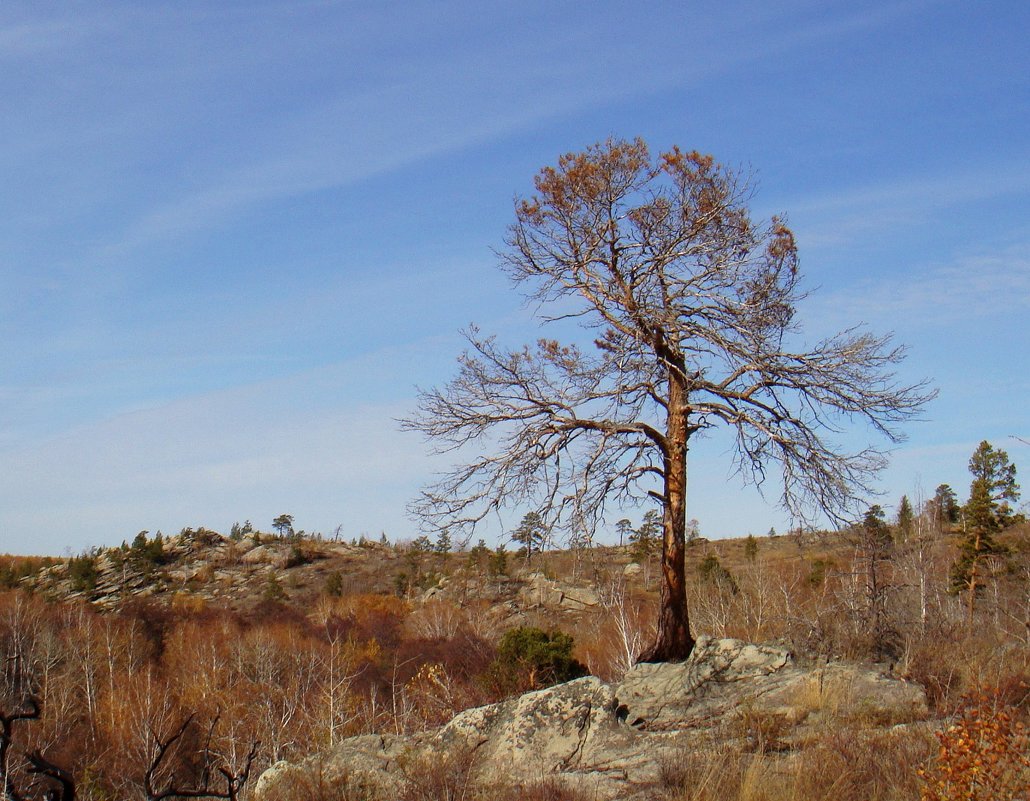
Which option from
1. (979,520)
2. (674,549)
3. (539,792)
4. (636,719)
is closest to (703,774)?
(539,792)

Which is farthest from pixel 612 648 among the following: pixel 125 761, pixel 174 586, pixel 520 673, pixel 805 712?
pixel 174 586

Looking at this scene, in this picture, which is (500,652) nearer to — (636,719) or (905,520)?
(636,719)

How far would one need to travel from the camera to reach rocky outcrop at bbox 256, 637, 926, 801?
10.4 metres

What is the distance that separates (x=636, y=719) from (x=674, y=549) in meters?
2.63

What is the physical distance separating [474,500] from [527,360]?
2.43 m

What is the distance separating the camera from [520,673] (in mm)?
17641

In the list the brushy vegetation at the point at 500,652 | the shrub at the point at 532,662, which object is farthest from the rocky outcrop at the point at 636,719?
the shrub at the point at 532,662

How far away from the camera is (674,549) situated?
535 inches

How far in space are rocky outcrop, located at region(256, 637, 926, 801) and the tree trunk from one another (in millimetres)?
460

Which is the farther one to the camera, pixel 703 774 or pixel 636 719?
pixel 636 719

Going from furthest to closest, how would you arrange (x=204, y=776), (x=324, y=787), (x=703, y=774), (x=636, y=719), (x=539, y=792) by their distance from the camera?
(x=636, y=719), (x=324, y=787), (x=539, y=792), (x=703, y=774), (x=204, y=776)

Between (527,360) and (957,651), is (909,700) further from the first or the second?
(527,360)

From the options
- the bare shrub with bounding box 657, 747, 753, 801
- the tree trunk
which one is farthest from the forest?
the tree trunk

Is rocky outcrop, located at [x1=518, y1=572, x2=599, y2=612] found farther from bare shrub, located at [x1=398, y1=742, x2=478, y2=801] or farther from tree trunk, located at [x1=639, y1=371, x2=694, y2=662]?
bare shrub, located at [x1=398, y1=742, x2=478, y2=801]
